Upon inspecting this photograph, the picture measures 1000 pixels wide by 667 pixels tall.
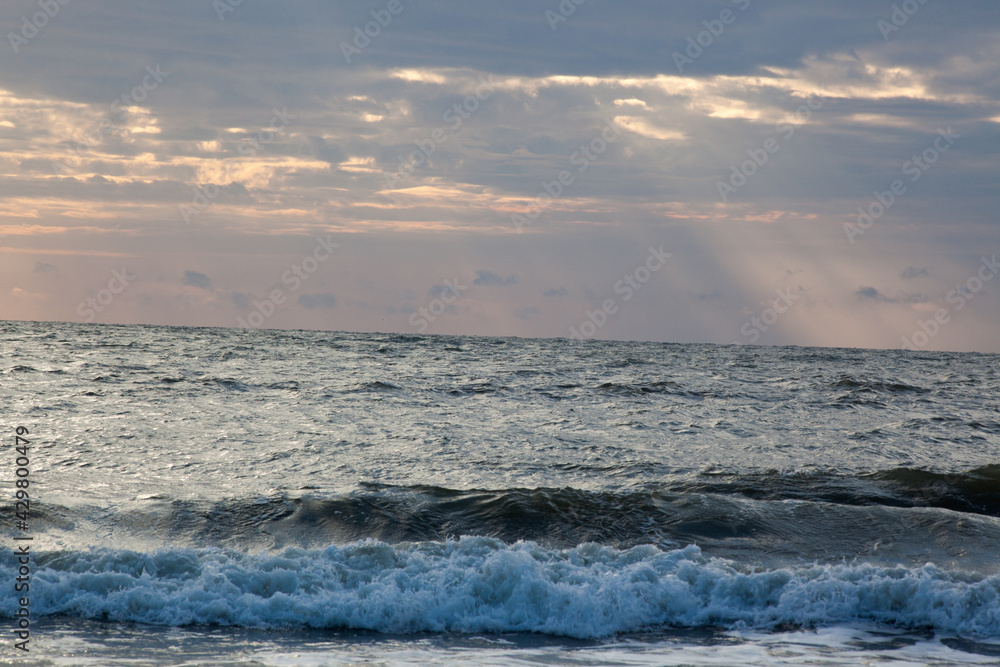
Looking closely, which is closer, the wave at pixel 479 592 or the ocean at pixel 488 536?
the ocean at pixel 488 536

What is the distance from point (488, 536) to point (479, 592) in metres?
2.26

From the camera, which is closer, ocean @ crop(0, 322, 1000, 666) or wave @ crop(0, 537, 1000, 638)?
ocean @ crop(0, 322, 1000, 666)

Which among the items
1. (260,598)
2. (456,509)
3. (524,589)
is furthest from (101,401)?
(524,589)

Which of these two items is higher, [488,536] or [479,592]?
A: [488,536]

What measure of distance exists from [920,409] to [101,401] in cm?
2418

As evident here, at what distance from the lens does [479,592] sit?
25.2ft

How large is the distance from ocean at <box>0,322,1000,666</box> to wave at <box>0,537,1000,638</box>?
0.08 ft

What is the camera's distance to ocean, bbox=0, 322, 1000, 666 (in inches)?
272

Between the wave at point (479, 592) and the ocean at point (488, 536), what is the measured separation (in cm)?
3

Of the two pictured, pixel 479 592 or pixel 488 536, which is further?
pixel 488 536

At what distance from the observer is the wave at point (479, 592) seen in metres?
7.26

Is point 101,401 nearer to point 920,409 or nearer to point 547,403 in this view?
point 547,403

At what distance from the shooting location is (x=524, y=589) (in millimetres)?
7641

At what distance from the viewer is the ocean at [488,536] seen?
6918mm
